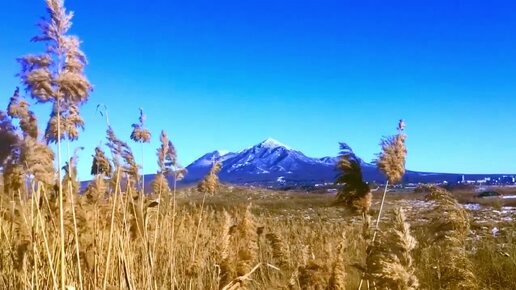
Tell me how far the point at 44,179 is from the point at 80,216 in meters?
0.76

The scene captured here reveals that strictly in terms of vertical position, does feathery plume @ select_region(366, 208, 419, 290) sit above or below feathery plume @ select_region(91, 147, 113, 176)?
below

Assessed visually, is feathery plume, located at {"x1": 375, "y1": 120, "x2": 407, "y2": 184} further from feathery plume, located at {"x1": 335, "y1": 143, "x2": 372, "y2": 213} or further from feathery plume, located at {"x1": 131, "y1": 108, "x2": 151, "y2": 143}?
feathery plume, located at {"x1": 131, "y1": 108, "x2": 151, "y2": 143}

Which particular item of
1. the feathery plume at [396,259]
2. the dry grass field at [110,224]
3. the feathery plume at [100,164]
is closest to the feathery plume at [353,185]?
the dry grass field at [110,224]

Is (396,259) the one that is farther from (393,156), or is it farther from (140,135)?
(140,135)

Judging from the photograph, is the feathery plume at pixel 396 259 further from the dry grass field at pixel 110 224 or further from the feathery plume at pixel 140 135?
the feathery plume at pixel 140 135

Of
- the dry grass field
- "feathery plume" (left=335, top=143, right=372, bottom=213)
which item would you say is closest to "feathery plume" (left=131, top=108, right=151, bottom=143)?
the dry grass field

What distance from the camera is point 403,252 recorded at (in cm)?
236

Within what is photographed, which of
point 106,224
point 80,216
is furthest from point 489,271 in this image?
point 80,216

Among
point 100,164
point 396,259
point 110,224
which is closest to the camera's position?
point 396,259

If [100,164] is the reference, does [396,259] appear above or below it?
below

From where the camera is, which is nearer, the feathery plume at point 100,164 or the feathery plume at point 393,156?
the feathery plume at point 393,156

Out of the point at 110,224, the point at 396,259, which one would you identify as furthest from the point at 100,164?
the point at 396,259

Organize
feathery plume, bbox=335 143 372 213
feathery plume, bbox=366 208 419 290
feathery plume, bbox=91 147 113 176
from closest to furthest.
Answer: feathery plume, bbox=366 208 419 290 < feathery plume, bbox=335 143 372 213 < feathery plume, bbox=91 147 113 176

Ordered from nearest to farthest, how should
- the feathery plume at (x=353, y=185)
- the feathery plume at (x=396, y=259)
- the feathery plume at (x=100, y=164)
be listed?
the feathery plume at (x=396, y=259)
the feathery plume at (x=353, y=185)
the feathery plume at (x=100, y=164)
